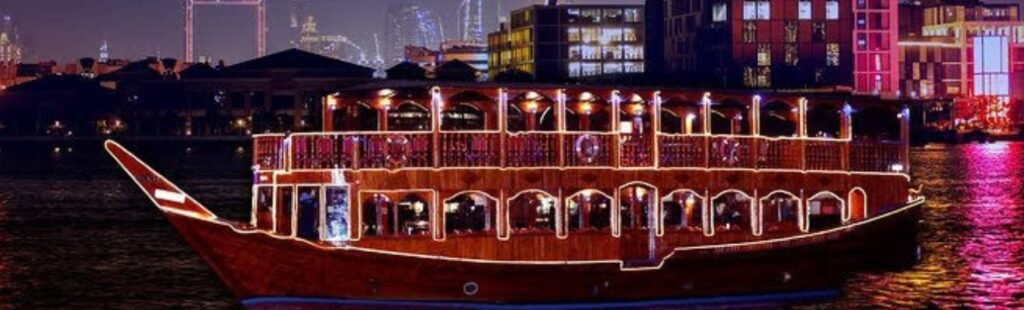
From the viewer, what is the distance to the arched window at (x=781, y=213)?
2984 cm

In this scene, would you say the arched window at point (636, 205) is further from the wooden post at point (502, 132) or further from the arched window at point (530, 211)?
the wooden post at point (502, 132)

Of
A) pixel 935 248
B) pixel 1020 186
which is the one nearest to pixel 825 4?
pixel 1020 186

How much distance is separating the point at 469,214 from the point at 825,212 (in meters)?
6.87

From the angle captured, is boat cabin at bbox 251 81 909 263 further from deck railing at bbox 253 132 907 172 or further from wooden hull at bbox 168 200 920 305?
wooden hull at bbox 168 200 920 305

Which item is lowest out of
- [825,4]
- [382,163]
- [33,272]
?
[33,272]

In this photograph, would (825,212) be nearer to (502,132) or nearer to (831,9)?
(502,132)

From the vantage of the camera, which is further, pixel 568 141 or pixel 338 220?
pixel 568 141

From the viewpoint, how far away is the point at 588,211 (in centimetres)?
2877

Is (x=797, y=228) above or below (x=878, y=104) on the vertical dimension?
below

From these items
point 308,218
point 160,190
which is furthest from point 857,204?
point 160,190

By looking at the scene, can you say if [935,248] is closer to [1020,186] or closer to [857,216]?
[857,216]

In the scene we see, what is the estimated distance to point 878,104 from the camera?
31.5 m

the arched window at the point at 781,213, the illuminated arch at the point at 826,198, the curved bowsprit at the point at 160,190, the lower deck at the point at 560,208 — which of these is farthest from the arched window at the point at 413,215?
the illuminated arch at the point at 826,198

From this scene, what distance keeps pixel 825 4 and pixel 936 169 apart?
48.4 metres
